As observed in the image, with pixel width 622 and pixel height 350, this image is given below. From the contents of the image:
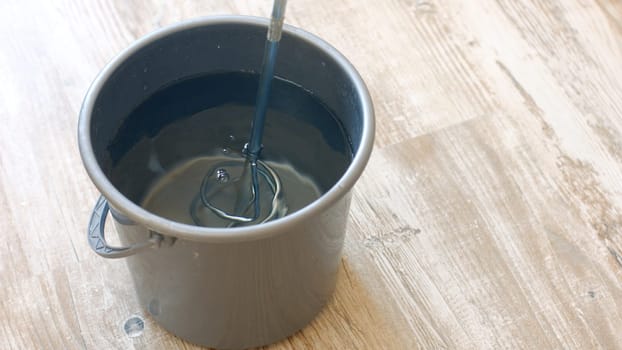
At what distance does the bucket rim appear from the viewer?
524mm

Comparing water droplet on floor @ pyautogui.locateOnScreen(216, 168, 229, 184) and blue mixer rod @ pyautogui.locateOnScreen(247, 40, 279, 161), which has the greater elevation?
blue mixer rod @ pyautogui.locateOnScreen(247, 40, 279, 161)

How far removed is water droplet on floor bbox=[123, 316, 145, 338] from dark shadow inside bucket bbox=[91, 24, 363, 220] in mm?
124

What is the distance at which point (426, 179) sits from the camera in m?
0.81

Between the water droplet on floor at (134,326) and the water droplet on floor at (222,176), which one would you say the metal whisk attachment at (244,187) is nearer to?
the water droplet on floor at (222,176)

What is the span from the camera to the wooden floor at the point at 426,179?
2.39ft

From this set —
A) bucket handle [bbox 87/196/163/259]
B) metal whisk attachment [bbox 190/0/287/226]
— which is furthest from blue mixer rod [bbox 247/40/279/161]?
bucket handle [bbox 87/196/163/259]

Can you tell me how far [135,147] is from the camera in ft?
2.17

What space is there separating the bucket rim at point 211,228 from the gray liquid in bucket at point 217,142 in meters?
0.06

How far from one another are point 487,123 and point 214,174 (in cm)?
31

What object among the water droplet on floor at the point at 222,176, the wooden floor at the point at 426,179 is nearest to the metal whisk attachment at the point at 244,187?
the water droplet on floor at the point at 222,176

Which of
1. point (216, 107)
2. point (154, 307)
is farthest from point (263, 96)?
point (154, 307)

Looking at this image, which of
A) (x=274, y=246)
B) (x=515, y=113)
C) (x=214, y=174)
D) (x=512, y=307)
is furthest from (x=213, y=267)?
(x=515, y=113)

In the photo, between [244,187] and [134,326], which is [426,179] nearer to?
[244,187]

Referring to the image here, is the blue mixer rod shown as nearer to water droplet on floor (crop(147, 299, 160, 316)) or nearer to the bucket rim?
the bucket rim
